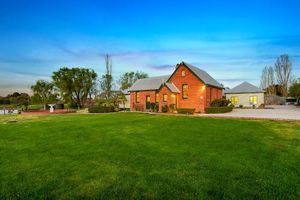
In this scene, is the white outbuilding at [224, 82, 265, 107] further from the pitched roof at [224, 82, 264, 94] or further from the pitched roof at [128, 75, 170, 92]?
the pitched roof at [128, 75, 170, 92]

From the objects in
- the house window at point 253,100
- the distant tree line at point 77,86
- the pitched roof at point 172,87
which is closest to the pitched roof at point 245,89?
the house window at point 253,100

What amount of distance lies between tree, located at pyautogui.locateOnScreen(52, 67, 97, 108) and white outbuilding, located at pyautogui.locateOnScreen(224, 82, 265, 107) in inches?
1122

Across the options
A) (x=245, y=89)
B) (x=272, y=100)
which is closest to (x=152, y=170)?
(x=245, y=89)

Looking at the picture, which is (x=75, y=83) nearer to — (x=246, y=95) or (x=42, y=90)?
(x=42, y=90)

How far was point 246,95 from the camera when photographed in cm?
3684

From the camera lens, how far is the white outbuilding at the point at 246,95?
118ft

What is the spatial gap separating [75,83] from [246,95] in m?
33.5

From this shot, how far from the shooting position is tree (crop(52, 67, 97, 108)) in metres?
40.3

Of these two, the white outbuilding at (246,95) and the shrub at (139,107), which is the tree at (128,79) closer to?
the white outbuilding at (246,95)

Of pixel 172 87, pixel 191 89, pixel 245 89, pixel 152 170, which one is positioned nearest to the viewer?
pixel 152 170

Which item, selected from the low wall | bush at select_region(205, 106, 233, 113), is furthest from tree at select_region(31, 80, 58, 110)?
the low wall

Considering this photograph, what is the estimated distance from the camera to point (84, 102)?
44781mm

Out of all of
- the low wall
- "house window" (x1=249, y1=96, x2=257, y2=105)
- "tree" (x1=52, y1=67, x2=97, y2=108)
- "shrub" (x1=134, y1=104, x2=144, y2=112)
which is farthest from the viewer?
the low wall

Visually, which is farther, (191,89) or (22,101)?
(22,101)
